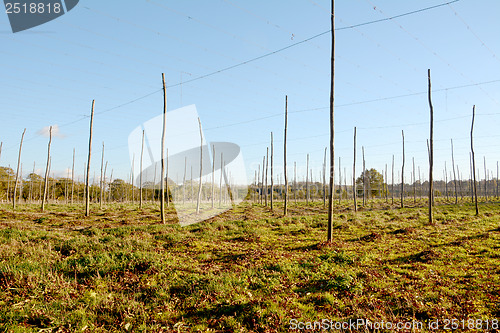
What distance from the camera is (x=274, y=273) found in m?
7.88

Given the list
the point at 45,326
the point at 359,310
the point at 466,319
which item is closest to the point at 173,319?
the point at 45,326

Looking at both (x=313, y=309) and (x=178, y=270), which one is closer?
(x=313, y=309)

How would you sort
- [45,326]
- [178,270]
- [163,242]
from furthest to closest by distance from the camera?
[163,242], [178,270], [45,326]

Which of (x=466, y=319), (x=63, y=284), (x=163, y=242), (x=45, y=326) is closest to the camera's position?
(x=45, y=326)

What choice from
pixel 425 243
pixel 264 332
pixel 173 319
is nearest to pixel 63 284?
pixel 173 319

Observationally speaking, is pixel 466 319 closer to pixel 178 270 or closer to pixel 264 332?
pixel 264 332

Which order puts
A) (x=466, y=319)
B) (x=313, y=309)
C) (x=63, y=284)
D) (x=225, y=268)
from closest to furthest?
(x=466, y=319), (x=313, y=309), (x=63, y=284), (x=225, y=268)

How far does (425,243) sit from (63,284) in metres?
14.0

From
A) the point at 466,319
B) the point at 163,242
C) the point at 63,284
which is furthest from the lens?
the point at 163,242

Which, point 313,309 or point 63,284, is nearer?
point 313,309

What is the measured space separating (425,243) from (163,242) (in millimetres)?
11983

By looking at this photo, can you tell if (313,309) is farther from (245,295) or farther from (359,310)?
(245,295)

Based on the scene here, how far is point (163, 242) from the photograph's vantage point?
470 inches

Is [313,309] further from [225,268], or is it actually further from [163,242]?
[163,242]
